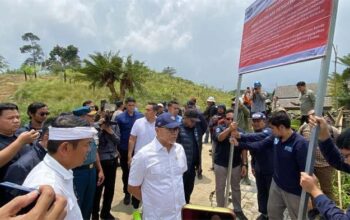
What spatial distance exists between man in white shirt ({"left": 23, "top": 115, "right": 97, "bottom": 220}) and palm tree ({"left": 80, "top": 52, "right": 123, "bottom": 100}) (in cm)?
1743

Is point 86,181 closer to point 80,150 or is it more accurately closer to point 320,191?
point 80,150

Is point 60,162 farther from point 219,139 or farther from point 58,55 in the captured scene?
point 58,55

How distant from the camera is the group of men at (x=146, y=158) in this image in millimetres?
2092

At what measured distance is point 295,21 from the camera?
2734mm

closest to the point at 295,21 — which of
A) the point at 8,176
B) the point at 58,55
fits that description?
the point at 8,176

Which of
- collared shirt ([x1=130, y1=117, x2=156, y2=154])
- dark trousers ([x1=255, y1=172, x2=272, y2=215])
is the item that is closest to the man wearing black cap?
collared shirt ([x1=130, y1=117, x2=156, y2=154])

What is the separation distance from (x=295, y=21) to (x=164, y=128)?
59.4 inches

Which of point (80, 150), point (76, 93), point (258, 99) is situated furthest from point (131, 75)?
point (80, 150)

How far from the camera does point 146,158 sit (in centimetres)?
316

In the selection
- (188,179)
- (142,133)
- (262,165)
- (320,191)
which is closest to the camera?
(320,191)

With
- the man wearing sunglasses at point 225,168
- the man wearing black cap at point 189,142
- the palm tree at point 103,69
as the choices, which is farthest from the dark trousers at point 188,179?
the palm tree at point 103,69

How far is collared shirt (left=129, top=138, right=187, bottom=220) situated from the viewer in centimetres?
315

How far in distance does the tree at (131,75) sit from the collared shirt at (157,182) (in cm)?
1671

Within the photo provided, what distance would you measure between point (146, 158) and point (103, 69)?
657 inches
